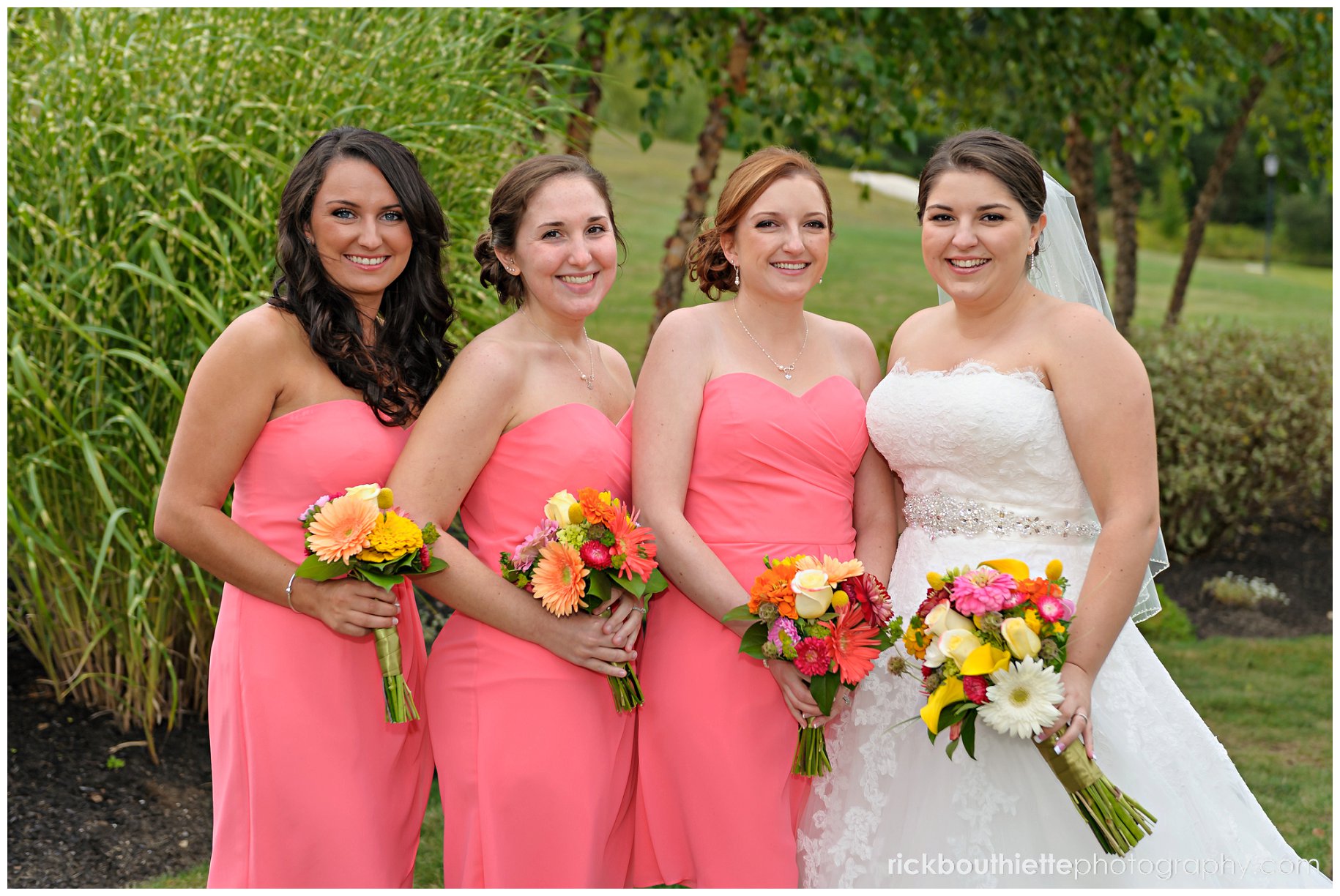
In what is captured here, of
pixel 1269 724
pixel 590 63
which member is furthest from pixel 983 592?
pixel 590 63

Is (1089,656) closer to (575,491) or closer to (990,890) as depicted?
(990,890)

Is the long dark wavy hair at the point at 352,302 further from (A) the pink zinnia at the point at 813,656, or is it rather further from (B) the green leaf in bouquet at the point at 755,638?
(A) the pink zinnia at the point at 813,656

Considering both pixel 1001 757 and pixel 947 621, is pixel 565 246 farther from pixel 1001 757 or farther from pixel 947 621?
pixel 1001 757

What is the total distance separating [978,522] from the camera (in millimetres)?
3137

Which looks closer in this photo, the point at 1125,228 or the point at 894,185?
the point at 1125,228

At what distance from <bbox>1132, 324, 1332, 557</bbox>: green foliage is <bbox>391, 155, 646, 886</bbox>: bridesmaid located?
6.31 m

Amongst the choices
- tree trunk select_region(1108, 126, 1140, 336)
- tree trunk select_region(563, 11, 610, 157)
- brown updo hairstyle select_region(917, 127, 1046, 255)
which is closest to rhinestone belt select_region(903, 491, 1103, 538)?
brown updo hairstyle select_region(917, 127, 1046, 255)

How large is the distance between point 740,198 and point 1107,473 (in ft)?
3.94

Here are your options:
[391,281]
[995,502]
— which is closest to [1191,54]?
[995,502]

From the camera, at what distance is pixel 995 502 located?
3.14 metres

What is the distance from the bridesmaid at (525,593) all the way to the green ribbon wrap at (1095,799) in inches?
43.0

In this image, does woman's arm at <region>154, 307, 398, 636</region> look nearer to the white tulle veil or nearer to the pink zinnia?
the pink zinnia

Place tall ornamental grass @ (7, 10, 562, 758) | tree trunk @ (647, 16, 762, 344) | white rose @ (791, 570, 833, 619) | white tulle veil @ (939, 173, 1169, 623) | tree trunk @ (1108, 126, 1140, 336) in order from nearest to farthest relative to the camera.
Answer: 1. white rose @ (791, 570, 833, 619)
2. white tulle veil @ (939, 173, 1169, 623)
3. tall ornamental grass @ (7, 10, 562, 758)
4. tree trunk @ (647, 16, 762, 344)
5. tree trunk @ (1108, 126, 1140, 336)

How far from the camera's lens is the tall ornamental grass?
4.21m
